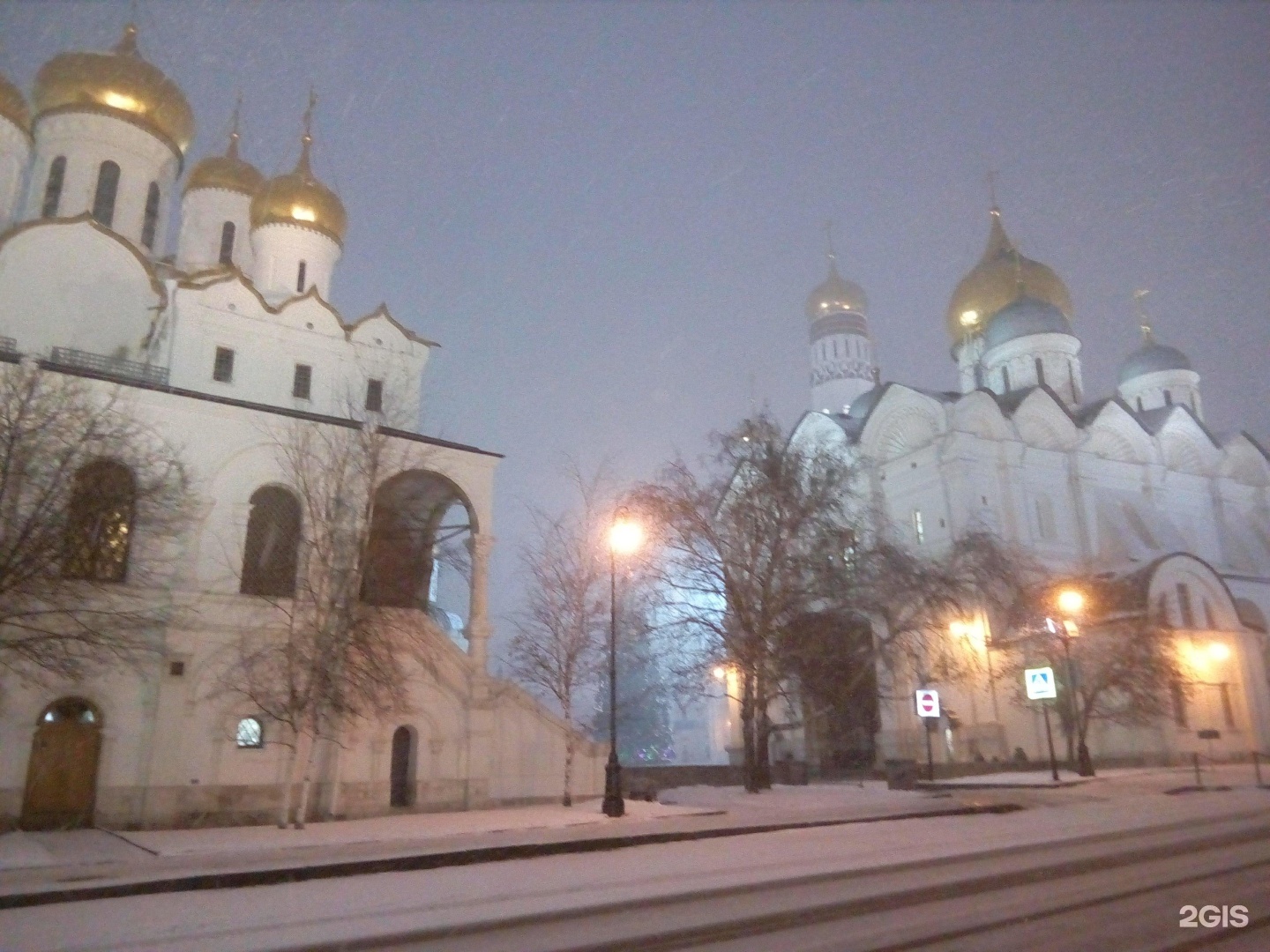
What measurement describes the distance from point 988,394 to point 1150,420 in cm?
1276

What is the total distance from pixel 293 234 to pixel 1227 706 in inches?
1424

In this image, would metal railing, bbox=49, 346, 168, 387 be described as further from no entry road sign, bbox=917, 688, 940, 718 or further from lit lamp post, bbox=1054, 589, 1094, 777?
lit lamp post, bbox=1054, 589, 1094, 777

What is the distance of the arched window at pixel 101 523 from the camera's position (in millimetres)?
16672

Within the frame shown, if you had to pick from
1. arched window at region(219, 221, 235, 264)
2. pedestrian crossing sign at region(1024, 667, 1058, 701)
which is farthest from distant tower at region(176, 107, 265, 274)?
pedestrian crossing sign at region(1024, 667, 1058, 701)

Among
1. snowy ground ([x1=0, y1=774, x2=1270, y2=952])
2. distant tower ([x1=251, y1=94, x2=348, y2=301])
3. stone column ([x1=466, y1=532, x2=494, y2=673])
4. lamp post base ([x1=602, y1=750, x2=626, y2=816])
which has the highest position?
distant tower ([x1=251, y1=94, x2=348, y2=301])

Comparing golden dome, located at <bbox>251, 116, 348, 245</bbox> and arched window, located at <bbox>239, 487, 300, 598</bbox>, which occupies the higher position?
golden dome, located at <bbox>251, 116, 348, 245</bbox>

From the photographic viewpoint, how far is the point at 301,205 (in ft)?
95.3

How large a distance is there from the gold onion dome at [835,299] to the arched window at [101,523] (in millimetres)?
62367

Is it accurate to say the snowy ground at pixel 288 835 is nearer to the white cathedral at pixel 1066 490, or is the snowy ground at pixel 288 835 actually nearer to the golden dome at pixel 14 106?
the white cathedral at pixel 1066 490

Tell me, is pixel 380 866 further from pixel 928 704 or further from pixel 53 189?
pixel 53 189

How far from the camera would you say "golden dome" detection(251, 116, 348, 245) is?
95.0ft

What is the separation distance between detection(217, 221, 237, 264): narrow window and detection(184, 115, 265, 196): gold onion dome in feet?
4.68

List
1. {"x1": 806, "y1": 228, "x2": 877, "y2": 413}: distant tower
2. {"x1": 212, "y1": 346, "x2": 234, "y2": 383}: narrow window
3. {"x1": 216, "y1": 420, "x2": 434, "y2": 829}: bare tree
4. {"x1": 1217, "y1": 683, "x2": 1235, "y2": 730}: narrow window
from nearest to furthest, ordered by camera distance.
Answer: {"x1": 216, "y1": 420, "x2": 434, "y2": 829}: bare tree, {"x1": 212, "y1": 346, "x2": 234, "y2": 383}: narrow window, {"x1": 1217, "y1": 683, "x2": 1235, "y2": 730}: narrow window, {"x1": 806, "y1": 228, "x2": 877, "y2": 413}: distant tower

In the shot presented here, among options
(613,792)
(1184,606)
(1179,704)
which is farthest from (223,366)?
(1184,606)
